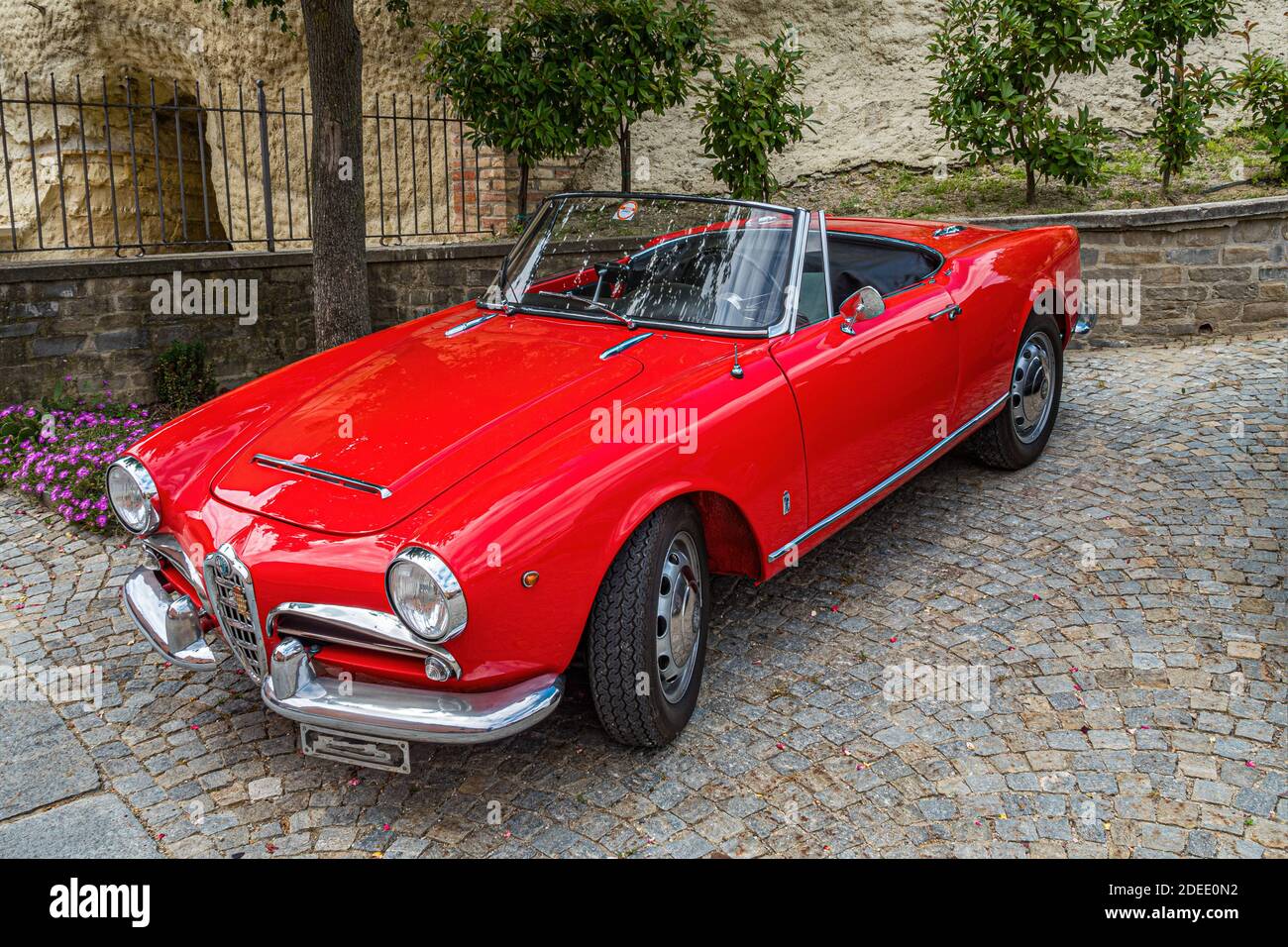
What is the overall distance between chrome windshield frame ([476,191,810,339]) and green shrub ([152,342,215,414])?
3204 mm

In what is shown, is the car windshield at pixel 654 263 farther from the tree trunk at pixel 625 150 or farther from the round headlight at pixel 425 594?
the tree trunk at pixel 625 150

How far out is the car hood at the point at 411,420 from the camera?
3232mm

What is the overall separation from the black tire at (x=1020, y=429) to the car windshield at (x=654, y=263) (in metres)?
1.86

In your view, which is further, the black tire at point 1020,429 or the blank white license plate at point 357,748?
the black tire at point 1020,429

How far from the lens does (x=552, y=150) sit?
8.48 m

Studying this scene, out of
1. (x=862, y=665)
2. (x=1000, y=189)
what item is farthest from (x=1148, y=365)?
(x=862, y=665)

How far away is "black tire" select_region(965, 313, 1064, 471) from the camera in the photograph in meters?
5.57

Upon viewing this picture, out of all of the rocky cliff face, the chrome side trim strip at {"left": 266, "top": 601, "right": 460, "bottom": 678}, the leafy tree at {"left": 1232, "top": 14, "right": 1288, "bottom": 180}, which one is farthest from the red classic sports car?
the rocky cliff face

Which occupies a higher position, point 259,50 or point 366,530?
point 259,50

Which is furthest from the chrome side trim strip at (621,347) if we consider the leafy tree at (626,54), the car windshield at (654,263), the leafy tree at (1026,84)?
the leafy tree at (1026,84)

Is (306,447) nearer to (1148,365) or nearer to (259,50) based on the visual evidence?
(1148,365)

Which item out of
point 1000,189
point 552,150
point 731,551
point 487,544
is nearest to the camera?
point 487,544

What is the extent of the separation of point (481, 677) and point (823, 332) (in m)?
1.99

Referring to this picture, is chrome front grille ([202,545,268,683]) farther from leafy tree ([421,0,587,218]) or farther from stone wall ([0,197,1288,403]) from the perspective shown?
leafy tree ([421,0,587,218])
